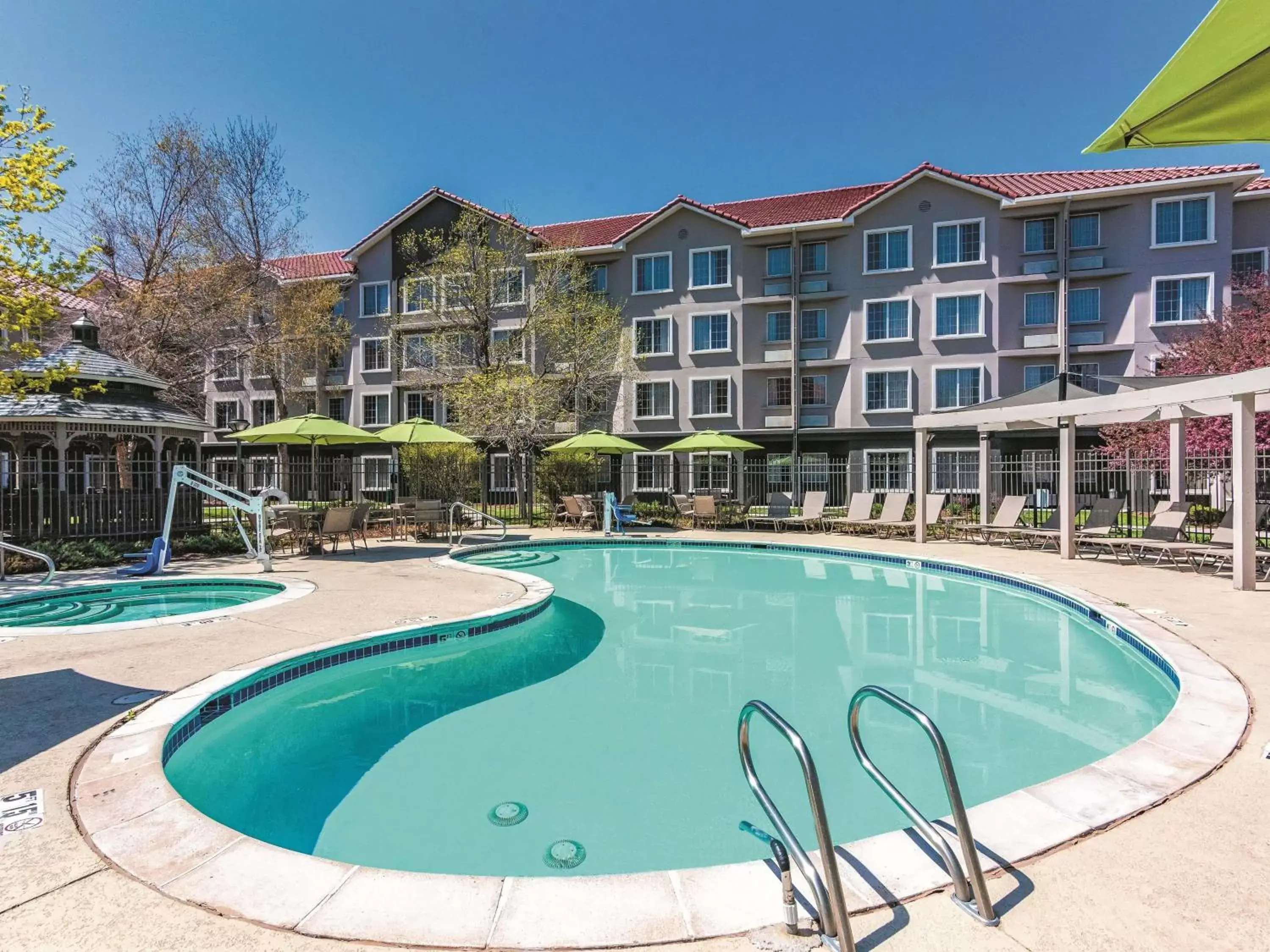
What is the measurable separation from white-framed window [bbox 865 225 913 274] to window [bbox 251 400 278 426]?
27381 mm

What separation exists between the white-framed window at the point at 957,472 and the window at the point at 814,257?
838 centimetres

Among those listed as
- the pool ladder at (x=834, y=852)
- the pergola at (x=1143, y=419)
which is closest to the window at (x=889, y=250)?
the pergola at (x=1143, y=419)

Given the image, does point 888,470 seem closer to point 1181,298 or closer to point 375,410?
point 1181,298

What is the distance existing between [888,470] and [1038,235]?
32.4ft

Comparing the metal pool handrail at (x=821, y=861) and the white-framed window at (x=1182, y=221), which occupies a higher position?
the white-framed window at (x=1182, y=221)

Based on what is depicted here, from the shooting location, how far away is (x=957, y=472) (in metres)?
24.2

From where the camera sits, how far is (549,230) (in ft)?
102

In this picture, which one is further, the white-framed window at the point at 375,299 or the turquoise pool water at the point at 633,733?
the white-framed window at the point at 375,299

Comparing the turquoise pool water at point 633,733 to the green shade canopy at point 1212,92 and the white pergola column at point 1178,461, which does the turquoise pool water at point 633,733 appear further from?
the white pergola column at point 1178,461

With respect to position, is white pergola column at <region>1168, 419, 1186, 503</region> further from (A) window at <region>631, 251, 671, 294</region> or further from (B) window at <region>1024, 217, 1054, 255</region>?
(A) window at <region>631, 251, 671, 294</region>

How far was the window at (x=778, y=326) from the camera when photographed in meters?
26.3

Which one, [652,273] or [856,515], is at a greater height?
[652,273]

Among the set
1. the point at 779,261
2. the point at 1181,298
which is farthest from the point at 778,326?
the point at 1181,298

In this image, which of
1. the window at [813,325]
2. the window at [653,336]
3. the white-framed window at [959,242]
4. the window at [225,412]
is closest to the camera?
the white-framed window at [959,242]
